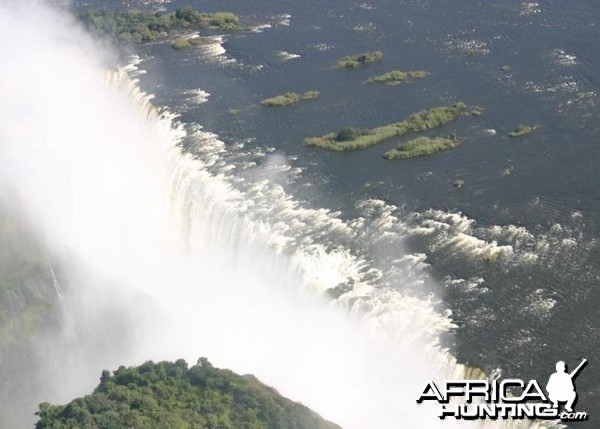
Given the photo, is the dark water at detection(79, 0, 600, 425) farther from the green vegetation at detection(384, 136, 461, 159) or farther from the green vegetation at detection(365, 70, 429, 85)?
the green vegetation at detection(365, 70, 429, 85)

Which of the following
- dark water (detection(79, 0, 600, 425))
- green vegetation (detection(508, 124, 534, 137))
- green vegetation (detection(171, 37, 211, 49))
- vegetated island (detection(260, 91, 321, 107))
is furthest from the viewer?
green vegetation (detection(171, 37, 211, 49))

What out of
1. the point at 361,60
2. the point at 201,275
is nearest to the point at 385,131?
the point at 361,60

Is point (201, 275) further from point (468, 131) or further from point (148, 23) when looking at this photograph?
point (148, 23)

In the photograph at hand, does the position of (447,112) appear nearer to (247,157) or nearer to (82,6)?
(247,157)

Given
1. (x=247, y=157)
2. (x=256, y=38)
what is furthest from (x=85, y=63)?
(x=247, y=157)

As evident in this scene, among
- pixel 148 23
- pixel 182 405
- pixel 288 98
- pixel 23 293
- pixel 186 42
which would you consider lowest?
pixel 182 405

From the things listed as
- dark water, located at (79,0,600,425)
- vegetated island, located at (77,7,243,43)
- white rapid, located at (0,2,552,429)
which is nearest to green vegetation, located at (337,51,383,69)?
dark water, located at (79,0,600,425)
